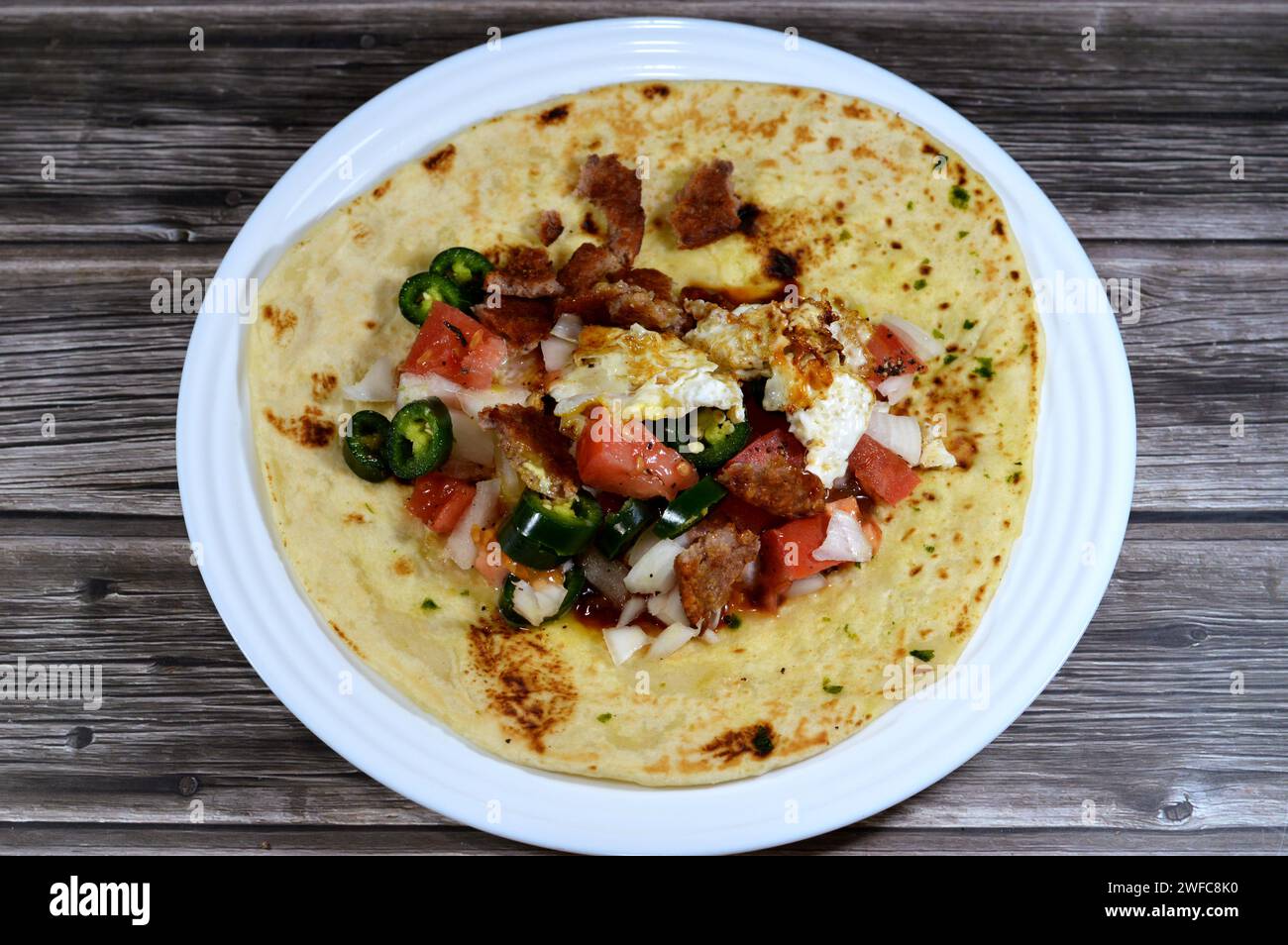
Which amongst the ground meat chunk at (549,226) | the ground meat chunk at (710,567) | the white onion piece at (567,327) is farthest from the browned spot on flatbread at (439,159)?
the ground meat chunk at (710,567)

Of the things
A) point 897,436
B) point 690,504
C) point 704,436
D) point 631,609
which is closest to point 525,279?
point 704,436

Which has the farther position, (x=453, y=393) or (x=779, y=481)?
(x=453, y=393)

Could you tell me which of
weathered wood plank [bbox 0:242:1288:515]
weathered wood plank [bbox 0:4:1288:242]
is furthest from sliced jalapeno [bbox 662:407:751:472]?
weathered wood plank [bbox 0:4:1288:242]

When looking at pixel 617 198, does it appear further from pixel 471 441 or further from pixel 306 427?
pixel 306 427

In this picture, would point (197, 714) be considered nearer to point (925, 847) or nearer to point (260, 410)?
point (260, 410)

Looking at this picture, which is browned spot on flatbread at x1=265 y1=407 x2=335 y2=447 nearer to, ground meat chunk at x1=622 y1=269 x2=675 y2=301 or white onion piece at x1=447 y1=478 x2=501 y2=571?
white onion piece at x1=447 y1=478 x2=501 y2=571

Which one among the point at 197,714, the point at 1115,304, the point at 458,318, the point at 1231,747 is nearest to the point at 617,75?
the point at 458,318

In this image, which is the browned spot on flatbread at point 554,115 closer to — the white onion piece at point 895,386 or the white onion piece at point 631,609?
the white onion piece at point 895,386
